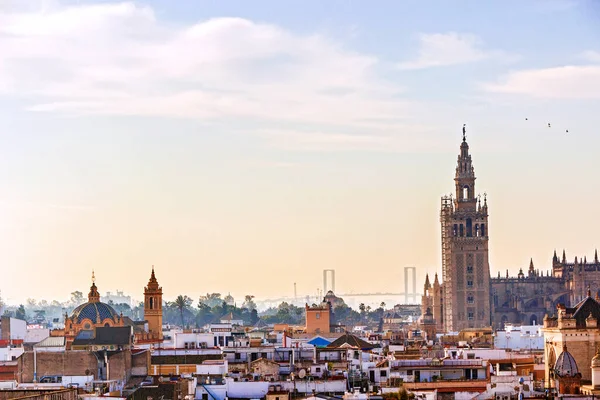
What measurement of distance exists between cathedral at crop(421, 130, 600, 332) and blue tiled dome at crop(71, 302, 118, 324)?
52.4m

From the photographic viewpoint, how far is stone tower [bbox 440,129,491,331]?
551 ft

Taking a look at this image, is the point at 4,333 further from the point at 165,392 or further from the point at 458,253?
the point at 165,392

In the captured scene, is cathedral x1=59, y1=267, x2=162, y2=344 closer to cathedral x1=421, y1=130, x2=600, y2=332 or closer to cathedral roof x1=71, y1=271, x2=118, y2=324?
cathedral roof x1=71, y1=271, x2=118, y2=324

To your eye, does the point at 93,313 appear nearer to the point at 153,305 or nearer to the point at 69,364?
the point at 153,305

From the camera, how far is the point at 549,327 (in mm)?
67000

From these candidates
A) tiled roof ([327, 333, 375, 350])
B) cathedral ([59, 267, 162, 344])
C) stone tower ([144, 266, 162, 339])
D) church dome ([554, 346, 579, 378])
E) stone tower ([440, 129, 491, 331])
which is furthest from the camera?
stone tower ([440, 129, 491, 331])

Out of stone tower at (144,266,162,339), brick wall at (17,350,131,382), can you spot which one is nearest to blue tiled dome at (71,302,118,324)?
stone tower at (144,266,162,339)

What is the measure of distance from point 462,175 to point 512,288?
14.0 metres

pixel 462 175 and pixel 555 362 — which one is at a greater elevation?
pixel 462 175

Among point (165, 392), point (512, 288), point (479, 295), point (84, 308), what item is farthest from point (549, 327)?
point (512, 288)

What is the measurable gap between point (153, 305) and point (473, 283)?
52.5 m

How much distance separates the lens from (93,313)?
117062mm

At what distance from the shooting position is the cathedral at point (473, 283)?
16838 cm

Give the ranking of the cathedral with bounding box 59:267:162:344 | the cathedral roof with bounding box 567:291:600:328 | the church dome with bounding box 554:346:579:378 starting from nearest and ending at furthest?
the church dome with bounding box 554:346:579:378, the cathedral roof with bounding box 567:291:600:328, the cathedral with bounding box 59:267:162:344
